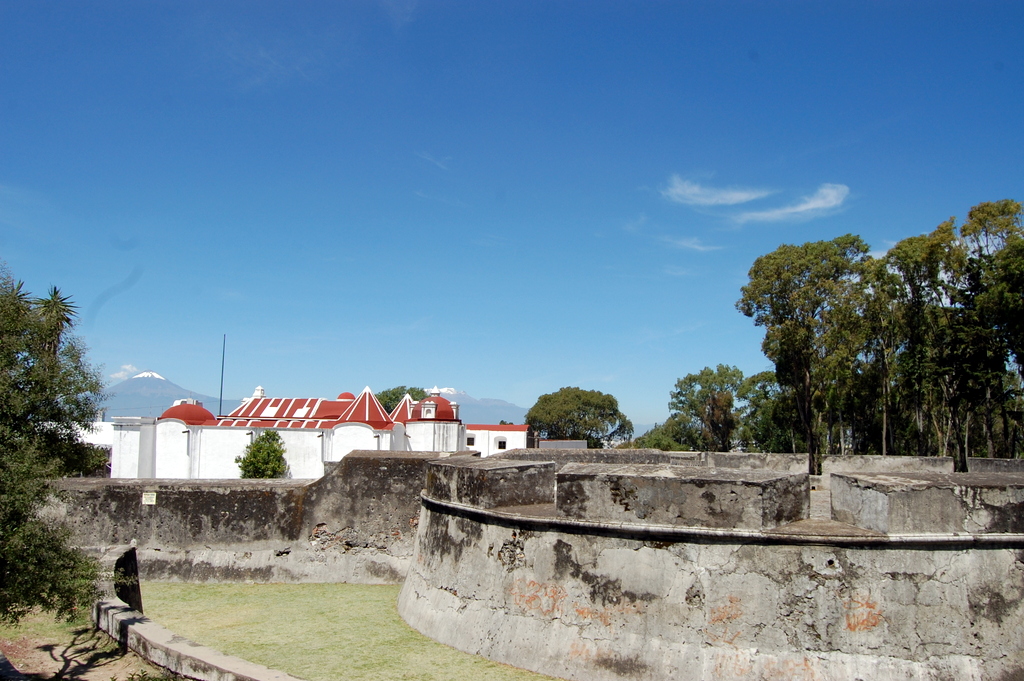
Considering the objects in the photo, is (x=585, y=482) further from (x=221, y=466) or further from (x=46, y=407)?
(x=221, y=466)

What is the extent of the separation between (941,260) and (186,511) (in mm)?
24445

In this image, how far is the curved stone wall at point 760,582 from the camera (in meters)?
5.52

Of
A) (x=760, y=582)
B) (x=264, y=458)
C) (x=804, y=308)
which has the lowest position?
(x=264, y=458)

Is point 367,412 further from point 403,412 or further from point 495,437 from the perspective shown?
point 495,437

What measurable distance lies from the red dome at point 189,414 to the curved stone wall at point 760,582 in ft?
86.6

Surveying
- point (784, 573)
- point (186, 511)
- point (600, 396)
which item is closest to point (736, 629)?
point (784, 573)

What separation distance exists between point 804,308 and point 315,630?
23.0 m

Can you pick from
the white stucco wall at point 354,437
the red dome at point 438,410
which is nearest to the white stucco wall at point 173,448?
the white stucco wall at point 354,437

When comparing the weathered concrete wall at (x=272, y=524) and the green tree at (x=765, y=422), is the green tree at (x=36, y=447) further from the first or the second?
the green tree at (x=765, y=422)

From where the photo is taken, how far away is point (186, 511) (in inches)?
418

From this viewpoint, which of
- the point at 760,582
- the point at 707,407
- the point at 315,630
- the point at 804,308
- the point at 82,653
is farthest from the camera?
the point at 707,407

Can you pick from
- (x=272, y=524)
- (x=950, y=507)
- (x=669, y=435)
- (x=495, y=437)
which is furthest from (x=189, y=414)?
(x=669, y=435)

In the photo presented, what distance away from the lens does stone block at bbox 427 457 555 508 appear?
7.45 meters

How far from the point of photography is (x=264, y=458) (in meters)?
27.3
